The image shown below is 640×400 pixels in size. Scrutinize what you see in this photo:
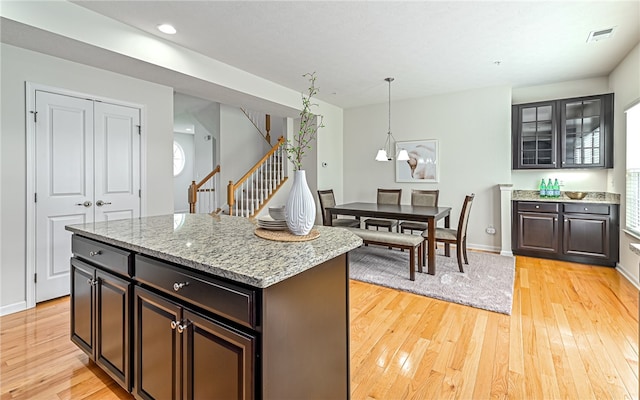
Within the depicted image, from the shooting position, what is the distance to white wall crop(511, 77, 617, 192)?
4.57 metres

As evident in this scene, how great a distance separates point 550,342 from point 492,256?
2572 mm

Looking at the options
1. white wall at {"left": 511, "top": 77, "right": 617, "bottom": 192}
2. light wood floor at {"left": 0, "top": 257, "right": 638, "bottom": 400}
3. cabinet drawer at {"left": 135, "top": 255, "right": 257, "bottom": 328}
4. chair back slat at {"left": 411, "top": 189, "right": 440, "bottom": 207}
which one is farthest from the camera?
chair back slat at {"left": 411, "top": 189, "right": 440, "bottom": 207}

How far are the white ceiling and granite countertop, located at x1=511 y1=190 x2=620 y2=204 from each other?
5.56ft

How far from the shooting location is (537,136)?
4703mm

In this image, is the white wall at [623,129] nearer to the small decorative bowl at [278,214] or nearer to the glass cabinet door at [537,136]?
the glass cabinet door at [537,136]

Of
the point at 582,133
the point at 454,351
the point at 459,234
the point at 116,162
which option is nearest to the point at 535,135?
the point at 582,133

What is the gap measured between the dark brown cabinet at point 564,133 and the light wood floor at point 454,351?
198cm

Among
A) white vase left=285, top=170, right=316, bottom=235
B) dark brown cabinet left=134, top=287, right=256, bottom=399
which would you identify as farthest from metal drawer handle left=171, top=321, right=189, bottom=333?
white vase left=285, top=170, right=316, bottom=235

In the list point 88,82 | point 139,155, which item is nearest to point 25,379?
point 139,155

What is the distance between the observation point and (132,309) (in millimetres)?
1559

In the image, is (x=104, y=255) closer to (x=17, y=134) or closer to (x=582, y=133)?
(x=17, y=134)

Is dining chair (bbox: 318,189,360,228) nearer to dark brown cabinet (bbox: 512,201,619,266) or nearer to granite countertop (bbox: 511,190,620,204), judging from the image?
dark brown cabinet (bbox: 512,201,619,266)

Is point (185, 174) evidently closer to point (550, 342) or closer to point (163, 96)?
point (163, 96)

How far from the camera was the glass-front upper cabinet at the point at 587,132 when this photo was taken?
165 inches
